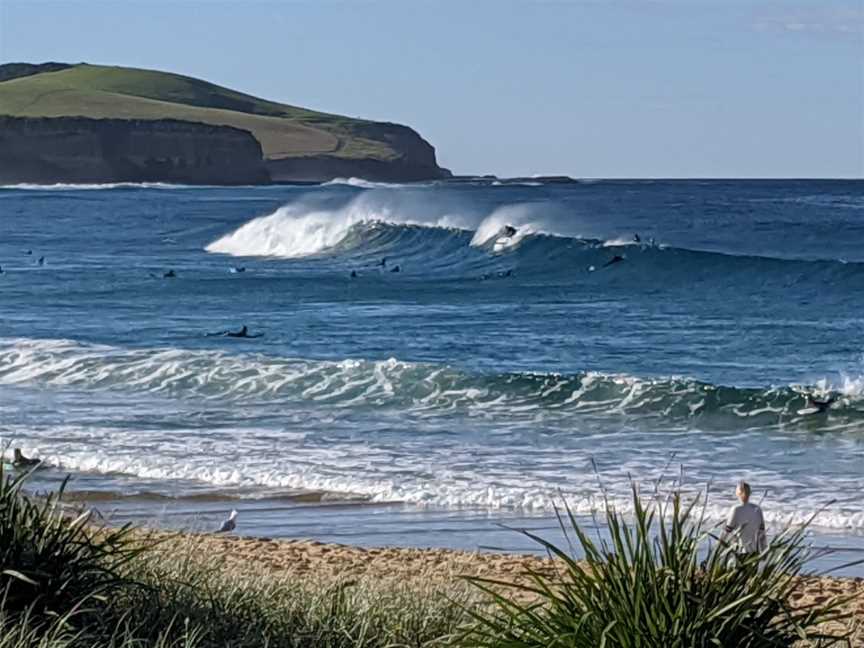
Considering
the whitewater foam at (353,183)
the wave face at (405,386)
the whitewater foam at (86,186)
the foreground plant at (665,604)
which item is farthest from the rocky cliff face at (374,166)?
the foreground plant at (665,604)

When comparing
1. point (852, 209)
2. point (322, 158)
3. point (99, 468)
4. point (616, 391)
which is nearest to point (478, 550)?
point (99, 468)

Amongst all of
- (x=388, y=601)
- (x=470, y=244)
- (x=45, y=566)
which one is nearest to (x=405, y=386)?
(x=388, y=601)

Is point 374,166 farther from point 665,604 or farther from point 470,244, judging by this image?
point 665,604

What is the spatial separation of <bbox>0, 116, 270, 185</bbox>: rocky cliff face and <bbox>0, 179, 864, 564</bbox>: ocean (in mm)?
112486

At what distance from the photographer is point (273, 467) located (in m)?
17.1

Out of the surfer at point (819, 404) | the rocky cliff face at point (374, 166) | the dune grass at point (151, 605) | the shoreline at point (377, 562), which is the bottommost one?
the shoreline at point (377, 562)

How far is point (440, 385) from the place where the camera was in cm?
2334

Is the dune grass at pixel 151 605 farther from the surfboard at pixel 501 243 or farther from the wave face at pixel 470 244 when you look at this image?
the surfboard at pixel 501 243

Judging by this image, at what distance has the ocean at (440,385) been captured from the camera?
15719mm

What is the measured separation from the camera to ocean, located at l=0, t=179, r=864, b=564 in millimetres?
15719

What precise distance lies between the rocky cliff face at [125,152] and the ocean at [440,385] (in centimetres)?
11249

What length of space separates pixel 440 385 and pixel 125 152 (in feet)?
493

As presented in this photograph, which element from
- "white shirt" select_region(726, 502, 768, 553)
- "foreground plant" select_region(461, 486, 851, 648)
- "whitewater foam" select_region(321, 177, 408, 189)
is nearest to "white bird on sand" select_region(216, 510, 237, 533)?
"white shirt" select_region(726, 502, 768, 553)

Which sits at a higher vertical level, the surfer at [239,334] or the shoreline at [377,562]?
the shoreline at [377,562]
